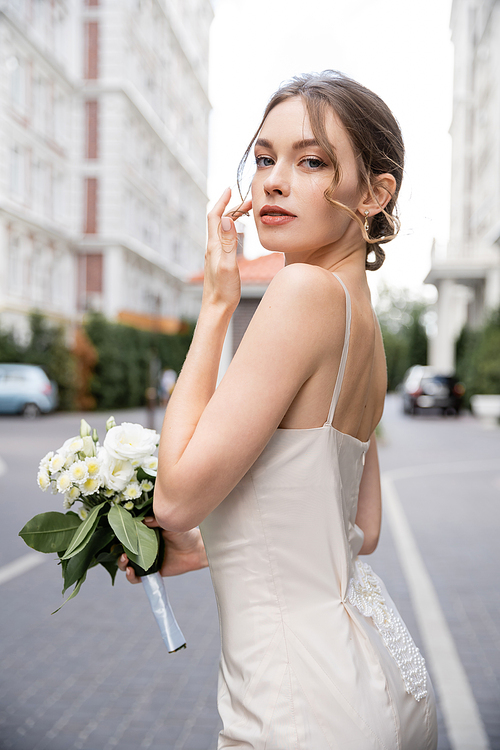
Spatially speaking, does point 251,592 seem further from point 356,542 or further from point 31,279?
point 31,279

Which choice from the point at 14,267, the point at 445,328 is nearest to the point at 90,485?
the point at 14,267

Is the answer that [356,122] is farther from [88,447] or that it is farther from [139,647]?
[139,647]

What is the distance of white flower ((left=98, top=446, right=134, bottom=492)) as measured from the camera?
4.95 feet

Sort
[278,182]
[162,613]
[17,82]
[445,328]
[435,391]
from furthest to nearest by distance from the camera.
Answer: [445,328], [17,82], [435,391], [162,613], [278,182]

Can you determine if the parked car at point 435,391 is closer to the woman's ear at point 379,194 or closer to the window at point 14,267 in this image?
the window at point 14,267

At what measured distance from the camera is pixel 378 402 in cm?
151

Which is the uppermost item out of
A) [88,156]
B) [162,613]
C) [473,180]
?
[88,156]

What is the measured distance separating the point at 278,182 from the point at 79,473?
72 centimetres

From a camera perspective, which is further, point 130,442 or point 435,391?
point 435,391

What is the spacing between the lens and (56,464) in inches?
60.9

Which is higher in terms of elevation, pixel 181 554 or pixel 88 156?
pixel 88 156

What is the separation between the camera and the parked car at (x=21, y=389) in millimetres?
24297

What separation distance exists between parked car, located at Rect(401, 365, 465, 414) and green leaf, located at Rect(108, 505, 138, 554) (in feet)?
87.5

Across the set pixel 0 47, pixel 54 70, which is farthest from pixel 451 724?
pixel 54 70
